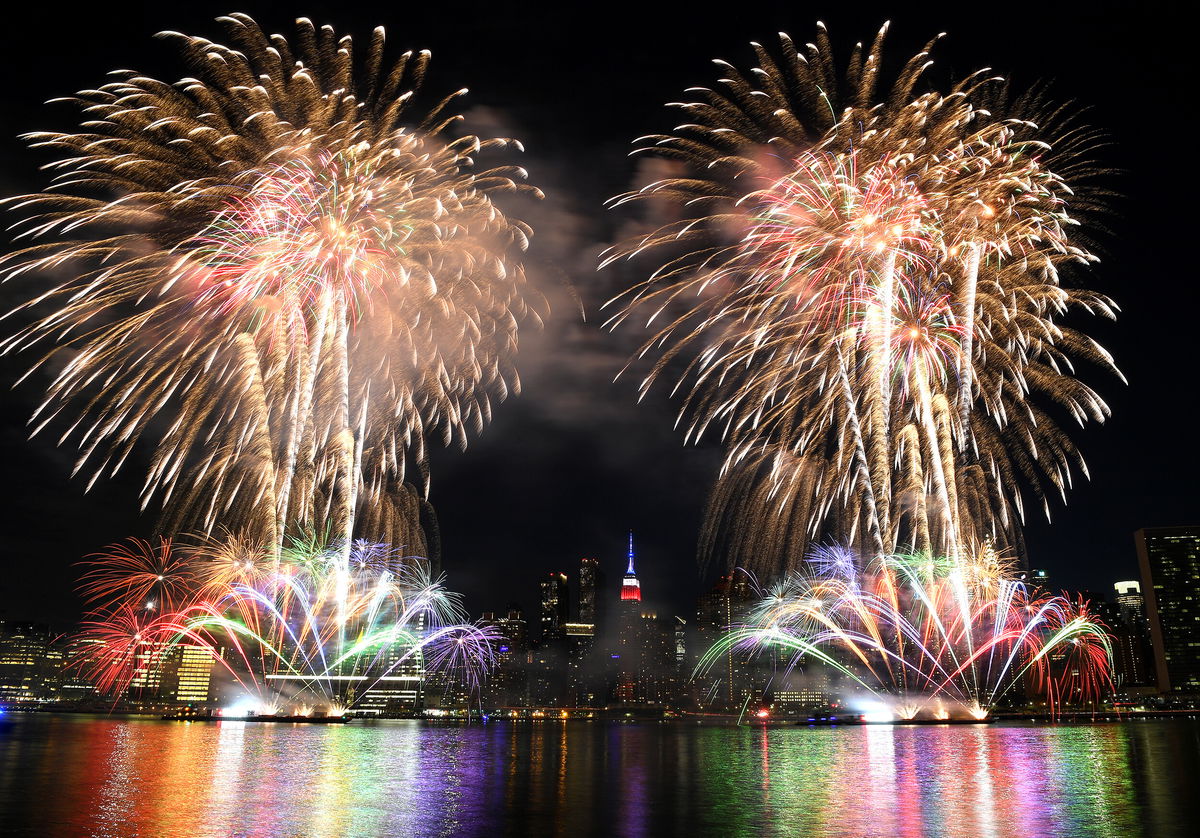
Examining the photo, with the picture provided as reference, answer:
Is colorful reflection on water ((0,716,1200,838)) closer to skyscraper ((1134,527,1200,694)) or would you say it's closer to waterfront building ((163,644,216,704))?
waterfront building ((163,644,216,704))

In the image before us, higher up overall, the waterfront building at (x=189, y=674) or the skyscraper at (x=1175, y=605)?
the skyscraper at (x=1175, y=605)

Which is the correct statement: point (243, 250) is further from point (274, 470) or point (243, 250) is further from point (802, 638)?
point (802, 638)

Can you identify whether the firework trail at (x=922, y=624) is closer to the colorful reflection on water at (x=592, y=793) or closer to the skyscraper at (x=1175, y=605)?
the colorful reflection on water at (x=592, y=793)

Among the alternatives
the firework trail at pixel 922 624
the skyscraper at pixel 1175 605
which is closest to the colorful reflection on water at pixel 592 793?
the firework trail at pixel 922 624

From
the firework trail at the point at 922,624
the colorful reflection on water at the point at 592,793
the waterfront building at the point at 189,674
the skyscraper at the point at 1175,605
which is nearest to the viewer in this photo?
the colorful reflection on water at the point at 592,793

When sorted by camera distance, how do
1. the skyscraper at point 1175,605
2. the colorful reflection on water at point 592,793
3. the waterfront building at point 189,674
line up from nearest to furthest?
the colorful reflection on water at point 592,793 → the waterfront building at point 189,674 → the skyscraper at point 1175,605

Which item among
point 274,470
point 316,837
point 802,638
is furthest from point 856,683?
point 316,837

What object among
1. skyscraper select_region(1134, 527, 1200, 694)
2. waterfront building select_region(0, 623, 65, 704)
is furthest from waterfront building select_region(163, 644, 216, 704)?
skyscraper select_region(1134, 527, 1200, 694)
